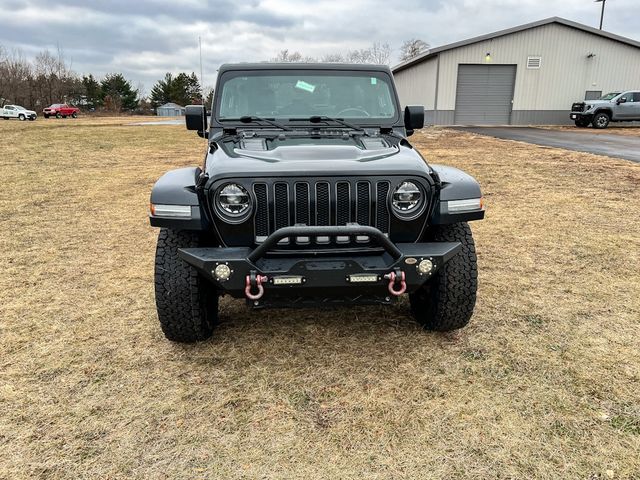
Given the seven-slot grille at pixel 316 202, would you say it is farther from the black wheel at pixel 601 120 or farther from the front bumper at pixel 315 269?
the black wheel at pixel 601 120

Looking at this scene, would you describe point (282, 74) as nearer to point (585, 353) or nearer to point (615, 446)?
point (585, 353)

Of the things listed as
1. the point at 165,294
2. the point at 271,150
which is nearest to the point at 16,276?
the point at 165,294

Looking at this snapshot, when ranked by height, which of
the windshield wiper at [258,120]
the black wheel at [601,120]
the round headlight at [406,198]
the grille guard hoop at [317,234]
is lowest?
the grille guard hoop at [317,234]

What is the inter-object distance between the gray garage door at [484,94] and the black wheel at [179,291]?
2619 centimetres

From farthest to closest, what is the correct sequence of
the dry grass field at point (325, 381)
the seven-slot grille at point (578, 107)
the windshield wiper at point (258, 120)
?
the seven-slot grille at point (578, 107) < the windshield wiper at point (258, 120) < the dry grass field at point (325, 381)

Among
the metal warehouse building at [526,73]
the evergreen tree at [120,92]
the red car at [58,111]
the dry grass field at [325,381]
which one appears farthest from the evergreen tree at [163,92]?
the dry grass field at [325,381]

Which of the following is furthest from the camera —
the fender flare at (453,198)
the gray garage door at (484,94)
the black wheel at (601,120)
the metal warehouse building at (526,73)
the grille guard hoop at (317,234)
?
the gray garage door at (484,94)

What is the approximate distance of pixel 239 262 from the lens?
8.37ft

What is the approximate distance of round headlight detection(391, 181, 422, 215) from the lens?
281 cm

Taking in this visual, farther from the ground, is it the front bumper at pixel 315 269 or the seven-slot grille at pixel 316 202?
the seven-slot grille at pixel 316 202

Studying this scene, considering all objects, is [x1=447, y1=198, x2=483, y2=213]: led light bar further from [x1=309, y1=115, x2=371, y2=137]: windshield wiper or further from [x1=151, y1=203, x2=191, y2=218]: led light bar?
[x1=151, y1=203, x2=191, y2=218]: led light bar

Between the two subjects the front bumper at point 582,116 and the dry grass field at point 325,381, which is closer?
the dry grass field at point 325,381

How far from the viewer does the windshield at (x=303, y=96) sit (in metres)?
3.87

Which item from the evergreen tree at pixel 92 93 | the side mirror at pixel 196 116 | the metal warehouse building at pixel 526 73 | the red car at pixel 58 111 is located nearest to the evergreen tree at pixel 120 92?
the evergreen tree at pixel 92 93
